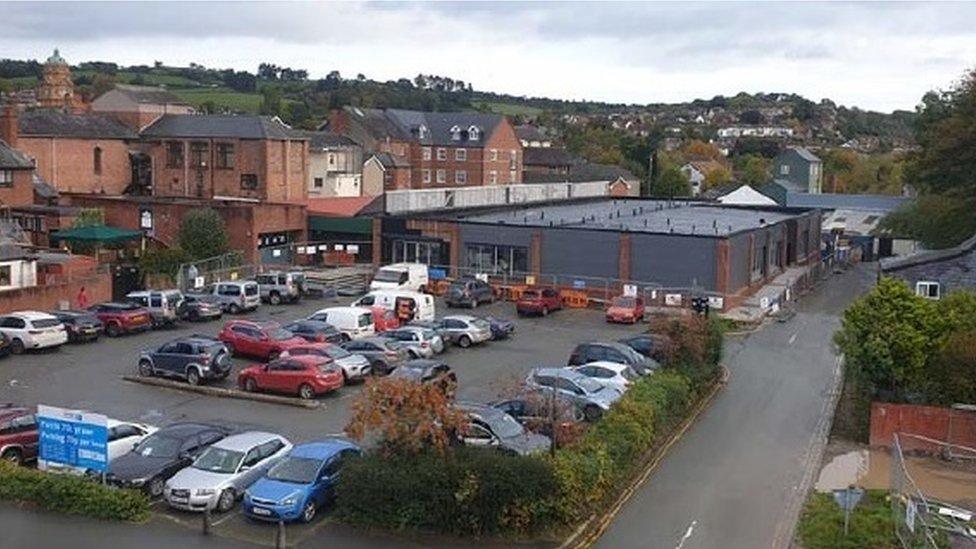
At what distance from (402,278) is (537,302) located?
6.99 metres

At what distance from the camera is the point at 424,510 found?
19219mm

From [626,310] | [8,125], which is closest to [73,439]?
[626,310]

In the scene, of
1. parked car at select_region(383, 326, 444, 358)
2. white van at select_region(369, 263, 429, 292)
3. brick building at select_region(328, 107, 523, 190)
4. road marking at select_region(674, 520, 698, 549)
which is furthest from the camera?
brick building at select_region(328, 107, 523, 190)

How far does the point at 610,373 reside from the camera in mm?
29766

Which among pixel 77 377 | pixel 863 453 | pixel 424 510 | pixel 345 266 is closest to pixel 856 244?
pixel 345 266

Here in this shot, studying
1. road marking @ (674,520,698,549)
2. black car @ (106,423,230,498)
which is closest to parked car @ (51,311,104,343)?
black car @ (106,423,230,498)

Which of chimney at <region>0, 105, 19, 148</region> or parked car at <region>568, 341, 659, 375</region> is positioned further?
chimney at <region>0, 105, 19, 148</region>

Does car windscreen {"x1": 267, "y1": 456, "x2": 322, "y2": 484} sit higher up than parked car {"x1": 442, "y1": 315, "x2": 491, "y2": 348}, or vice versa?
parked car {"x1": 442, "y1": 315, "x2": 491, "y2": 348}

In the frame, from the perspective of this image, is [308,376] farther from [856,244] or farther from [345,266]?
[856,244]

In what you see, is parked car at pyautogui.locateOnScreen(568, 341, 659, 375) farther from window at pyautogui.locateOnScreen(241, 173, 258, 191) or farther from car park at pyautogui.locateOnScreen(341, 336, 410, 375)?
window at pyautogui.locateOnScreen(241, 173, 258, 191)

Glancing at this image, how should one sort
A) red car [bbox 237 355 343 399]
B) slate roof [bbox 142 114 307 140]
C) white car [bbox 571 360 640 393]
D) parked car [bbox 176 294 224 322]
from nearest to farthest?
white car [bbox 571 360 640 393] < red car [bbox 237 355 343 399] < parked car [bbox 176 294 224 322] < slate roof [bbox 142 114 307 140]

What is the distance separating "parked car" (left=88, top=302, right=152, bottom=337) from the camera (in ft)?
125

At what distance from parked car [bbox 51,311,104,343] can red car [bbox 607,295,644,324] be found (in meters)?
19.6

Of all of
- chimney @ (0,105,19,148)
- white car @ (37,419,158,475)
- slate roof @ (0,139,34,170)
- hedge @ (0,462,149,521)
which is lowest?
hedge @ (0,462,149,521)
